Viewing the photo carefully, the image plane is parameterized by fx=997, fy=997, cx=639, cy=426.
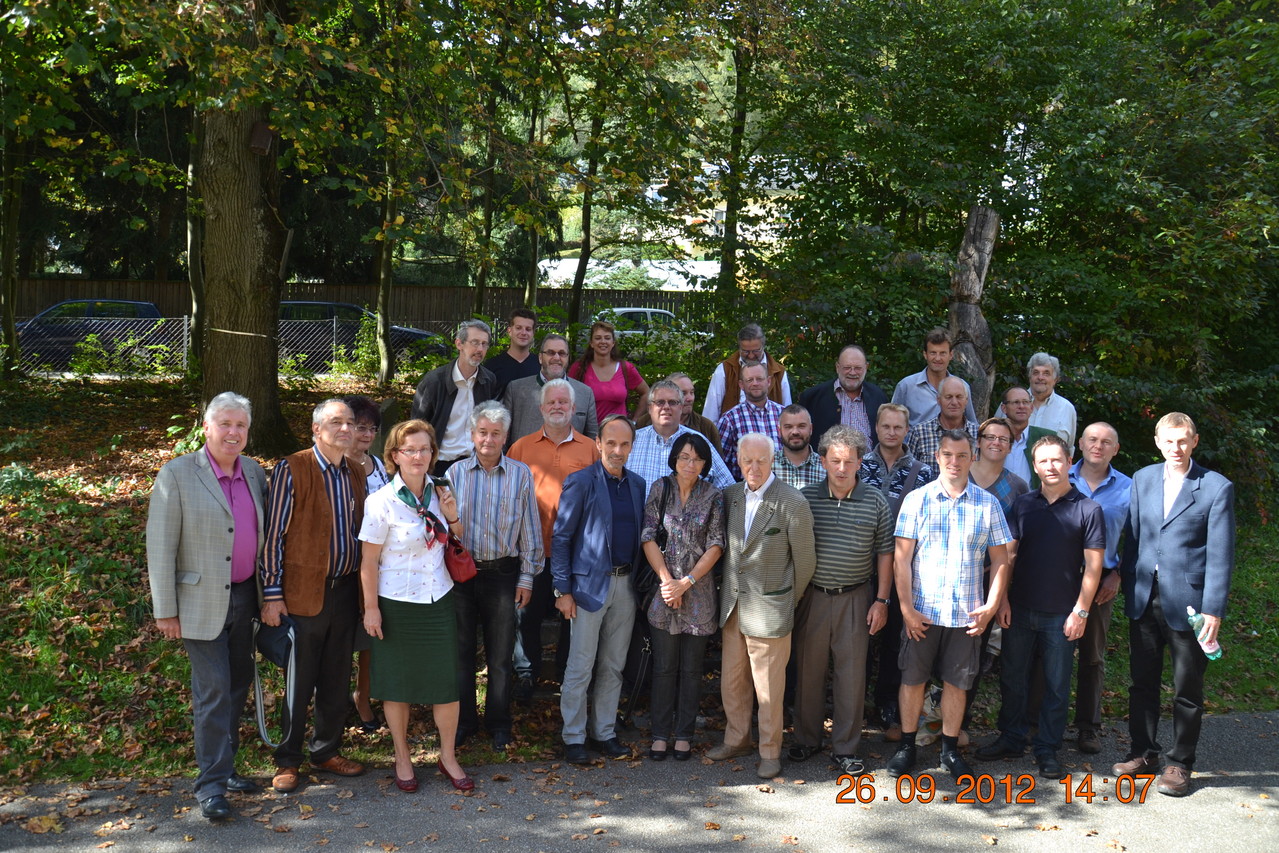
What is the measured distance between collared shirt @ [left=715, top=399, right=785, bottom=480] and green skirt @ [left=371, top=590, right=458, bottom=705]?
2507mm

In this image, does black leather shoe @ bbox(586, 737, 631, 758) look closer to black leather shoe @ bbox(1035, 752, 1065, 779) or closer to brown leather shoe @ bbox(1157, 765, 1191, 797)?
black leather shoe @ bbox(1035, 752, 1065, 779)

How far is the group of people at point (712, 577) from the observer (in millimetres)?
4863

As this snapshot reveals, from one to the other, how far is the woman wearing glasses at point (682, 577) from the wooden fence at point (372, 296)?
747 inches

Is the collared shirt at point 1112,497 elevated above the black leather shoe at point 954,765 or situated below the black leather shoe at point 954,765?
above

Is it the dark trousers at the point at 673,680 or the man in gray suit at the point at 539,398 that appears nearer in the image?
the dark trousers at the point at 673,680

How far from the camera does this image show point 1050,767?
5375 mm

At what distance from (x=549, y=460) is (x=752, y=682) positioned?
5.66 feet

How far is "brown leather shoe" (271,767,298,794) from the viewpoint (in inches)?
192

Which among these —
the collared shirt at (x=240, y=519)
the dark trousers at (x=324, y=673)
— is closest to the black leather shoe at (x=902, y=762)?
the dark trousers at (x=324, y=673)

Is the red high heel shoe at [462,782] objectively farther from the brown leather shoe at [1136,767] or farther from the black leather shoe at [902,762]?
the brown leather shoe at [1136,767]

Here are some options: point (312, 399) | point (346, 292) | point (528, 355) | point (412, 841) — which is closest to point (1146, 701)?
point (412, 841)

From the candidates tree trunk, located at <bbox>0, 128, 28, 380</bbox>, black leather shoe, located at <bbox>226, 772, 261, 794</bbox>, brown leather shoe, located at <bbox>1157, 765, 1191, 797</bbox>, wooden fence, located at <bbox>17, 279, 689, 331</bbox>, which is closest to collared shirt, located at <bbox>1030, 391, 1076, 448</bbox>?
brown leather shoe, located at <bbox>1157, 765, 1191, 797</bbox>

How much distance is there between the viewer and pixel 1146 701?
17.8 ft

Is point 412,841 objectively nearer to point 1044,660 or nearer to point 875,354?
point 1044,660
